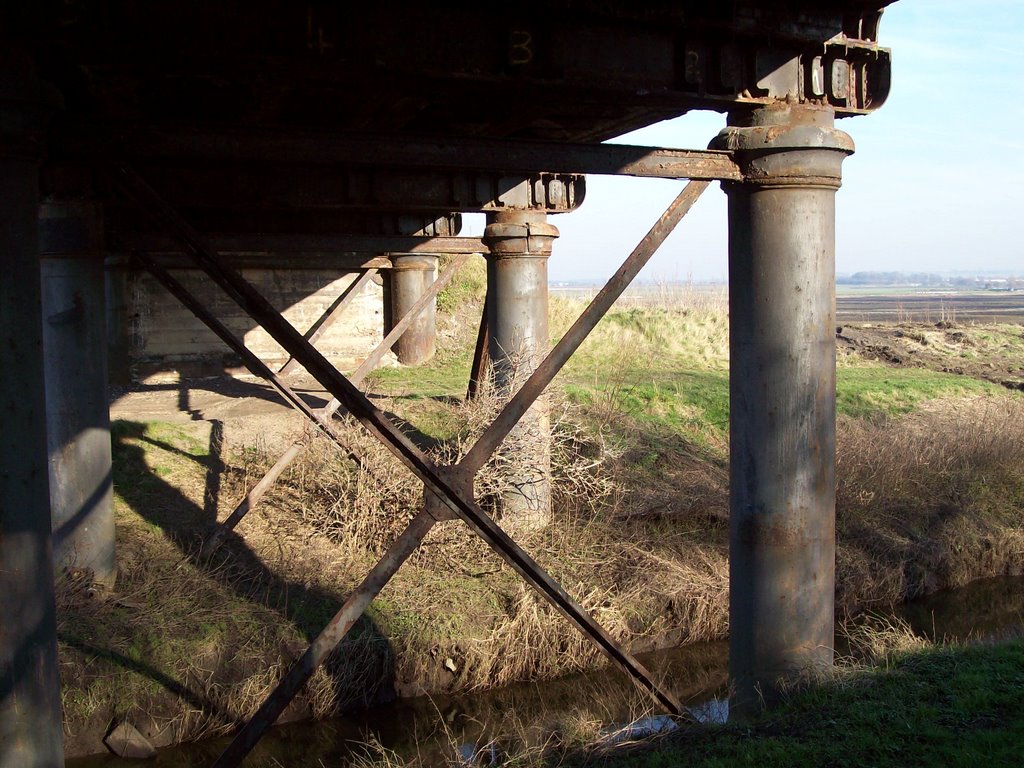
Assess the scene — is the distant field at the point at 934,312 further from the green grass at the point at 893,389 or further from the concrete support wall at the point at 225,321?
the concrete support wall at the point at 225,321

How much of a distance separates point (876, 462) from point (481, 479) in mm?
5305

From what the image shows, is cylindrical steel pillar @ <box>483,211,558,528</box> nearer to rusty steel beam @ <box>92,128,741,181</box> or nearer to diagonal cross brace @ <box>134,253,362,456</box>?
diagonal cross brace @ <box>134,253,362,456</box>

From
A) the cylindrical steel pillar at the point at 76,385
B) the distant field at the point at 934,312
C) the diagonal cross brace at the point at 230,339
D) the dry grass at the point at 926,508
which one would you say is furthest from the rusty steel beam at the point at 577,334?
the distant field at the point at 934,312

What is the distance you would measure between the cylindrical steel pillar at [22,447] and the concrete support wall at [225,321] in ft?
41.2

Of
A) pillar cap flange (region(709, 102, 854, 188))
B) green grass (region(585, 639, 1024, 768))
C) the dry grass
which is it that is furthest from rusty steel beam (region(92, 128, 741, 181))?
the dry grass

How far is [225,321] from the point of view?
16.2m

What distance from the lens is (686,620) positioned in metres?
8.72

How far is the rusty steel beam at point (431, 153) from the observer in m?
4.17

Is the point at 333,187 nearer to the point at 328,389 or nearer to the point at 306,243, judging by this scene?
the point at 306,243

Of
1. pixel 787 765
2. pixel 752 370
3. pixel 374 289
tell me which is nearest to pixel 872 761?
pixel 787 765

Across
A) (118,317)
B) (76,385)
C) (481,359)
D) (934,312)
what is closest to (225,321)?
(118,317)

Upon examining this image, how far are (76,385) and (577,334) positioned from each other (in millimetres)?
4457

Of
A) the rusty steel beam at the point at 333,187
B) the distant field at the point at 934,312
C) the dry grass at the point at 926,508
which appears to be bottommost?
the dry grass at the point at 926,508

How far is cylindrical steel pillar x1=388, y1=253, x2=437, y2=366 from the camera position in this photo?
16844mm
